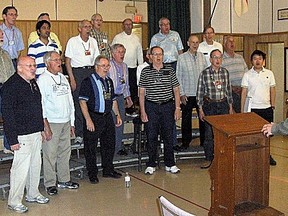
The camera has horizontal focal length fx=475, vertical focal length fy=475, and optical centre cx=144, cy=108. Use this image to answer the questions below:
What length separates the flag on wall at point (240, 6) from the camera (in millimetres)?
10000

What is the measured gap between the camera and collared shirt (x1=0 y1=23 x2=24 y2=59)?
648 centimetres

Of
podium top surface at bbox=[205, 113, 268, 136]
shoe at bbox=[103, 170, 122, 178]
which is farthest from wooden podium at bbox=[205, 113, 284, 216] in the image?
shoe at bbox=[103, 170, 122, 178]

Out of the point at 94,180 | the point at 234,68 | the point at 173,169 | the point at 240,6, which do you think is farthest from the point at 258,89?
the point at 240,6

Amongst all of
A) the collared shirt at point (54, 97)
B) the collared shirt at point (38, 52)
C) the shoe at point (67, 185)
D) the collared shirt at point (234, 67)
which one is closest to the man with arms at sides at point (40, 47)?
the collared shirt at point (38, 52)

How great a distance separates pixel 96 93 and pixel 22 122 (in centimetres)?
122

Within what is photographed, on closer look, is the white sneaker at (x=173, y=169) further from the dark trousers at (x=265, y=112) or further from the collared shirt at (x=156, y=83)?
the dark trousers at (x=265, y=112)

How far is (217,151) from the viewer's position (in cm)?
388

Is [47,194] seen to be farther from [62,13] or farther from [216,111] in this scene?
[62,13]

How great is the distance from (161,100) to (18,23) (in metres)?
4.84

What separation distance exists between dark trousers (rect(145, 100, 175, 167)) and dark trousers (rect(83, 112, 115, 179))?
518mm

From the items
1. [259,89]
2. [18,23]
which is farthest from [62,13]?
[259,89]

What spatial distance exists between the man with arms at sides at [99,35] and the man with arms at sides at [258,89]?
210 centimetres

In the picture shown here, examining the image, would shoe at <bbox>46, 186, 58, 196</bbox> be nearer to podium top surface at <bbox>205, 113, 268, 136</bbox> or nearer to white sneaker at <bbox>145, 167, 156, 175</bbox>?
white sneaker at <bbox>145, 167, 156, 175</bbox>

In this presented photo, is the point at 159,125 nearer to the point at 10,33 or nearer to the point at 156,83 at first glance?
the point at 156,83
